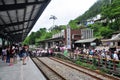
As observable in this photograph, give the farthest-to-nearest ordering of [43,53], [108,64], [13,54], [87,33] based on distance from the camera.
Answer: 1. [87,33]
2. [43,53]
3. [13,54]
4. [108,64]

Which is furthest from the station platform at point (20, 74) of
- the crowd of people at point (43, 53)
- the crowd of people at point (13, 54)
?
the crowd of people at point (43, 53)

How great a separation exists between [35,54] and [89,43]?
1125 cm

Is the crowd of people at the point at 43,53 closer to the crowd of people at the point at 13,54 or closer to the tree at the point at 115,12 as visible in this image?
the tree at the point at 115,12

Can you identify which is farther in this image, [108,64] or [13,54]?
[13,54]

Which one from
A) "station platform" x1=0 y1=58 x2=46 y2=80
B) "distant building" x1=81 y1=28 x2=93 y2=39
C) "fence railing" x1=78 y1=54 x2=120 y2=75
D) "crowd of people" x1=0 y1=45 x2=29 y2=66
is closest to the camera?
"station platform" x1=0 y1=58 x2=46 y2=80

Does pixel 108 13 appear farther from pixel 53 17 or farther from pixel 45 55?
pixel 53 17

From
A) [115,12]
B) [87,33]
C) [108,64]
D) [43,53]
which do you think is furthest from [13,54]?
[87,33]

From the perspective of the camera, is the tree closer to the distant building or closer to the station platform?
the distant building

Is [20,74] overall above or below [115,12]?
below

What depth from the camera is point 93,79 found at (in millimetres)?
14992

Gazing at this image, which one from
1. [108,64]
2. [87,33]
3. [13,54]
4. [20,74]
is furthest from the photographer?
[87,33]

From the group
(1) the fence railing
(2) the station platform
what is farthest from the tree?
(2) the station platform

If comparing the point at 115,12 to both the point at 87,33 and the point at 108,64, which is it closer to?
the point at 87,33

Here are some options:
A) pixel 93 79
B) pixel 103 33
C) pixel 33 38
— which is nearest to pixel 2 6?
pixel 93 79
